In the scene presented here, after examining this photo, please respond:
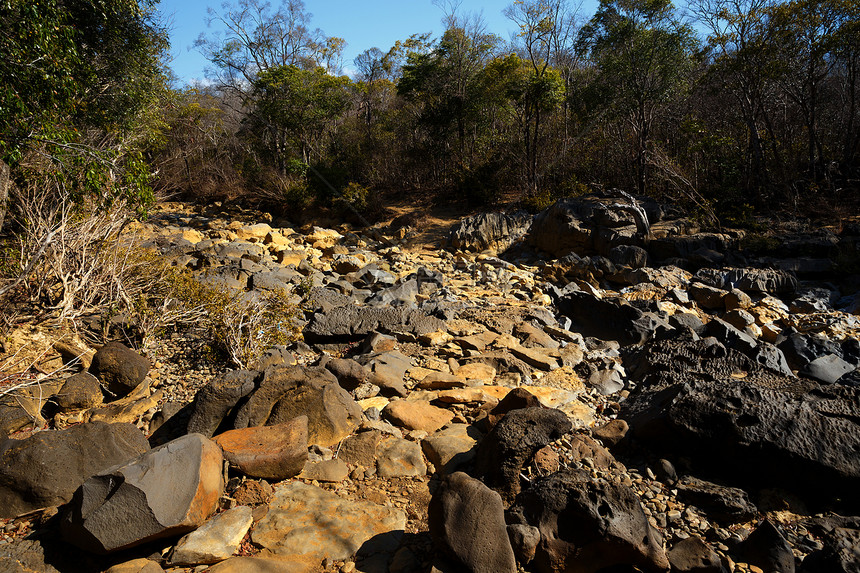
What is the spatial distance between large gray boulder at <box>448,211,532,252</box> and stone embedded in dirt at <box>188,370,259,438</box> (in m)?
7.77

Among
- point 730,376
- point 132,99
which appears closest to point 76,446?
point 730,376

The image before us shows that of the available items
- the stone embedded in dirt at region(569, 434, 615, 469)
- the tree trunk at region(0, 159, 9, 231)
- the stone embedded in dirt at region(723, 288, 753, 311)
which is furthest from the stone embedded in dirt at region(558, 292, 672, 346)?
the tree trunk at region(0, 159, 9, 231)

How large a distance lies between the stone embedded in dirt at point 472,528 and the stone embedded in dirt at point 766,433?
134 centimetres

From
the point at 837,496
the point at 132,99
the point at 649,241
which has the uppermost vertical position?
the point at 132,99

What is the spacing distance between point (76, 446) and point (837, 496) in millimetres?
3872

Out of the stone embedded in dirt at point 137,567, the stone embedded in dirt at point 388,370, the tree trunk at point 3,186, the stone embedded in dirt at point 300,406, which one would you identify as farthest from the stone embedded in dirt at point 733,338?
the tree trunk at point 3,186

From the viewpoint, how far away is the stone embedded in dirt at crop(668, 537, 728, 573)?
6.97 feet

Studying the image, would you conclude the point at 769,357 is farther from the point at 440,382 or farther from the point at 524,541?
the point at 524,541

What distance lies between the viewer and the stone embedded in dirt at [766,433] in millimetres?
2535

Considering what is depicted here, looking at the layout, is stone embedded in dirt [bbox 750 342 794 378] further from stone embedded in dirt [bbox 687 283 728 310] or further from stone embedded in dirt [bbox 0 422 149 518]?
stone embedded in dirt [bbox 0 422 149 518]

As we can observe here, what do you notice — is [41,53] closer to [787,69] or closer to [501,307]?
[501,307]

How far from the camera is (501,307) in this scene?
665 centimetres

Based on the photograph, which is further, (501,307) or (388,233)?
(388,233)

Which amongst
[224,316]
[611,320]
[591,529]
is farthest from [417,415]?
[611,320]
